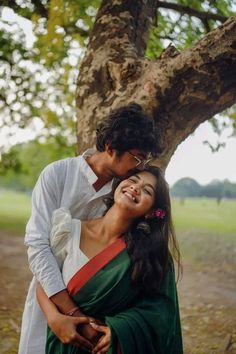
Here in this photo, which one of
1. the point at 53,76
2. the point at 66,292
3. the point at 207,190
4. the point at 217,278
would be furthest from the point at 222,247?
the point at 66,292

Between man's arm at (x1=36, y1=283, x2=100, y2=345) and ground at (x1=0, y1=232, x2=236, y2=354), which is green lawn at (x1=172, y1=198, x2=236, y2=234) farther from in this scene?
man's arm at (x1=36, y1=283, x2=100, y2=345)

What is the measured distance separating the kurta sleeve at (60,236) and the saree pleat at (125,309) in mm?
109

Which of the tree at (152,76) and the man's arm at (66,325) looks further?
the tree at (152,76)

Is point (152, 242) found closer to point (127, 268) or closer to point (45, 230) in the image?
point (127, 268)

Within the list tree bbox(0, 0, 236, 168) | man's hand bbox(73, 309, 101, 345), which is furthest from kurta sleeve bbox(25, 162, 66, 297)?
tree bbox(0, 0, 236, 168)

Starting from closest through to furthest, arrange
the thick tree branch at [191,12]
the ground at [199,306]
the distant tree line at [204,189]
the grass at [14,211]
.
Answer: the thick tree branch at [191,12] → the ground at [199,306] → the distant tree line at [204,189] → the grass at [14,211]

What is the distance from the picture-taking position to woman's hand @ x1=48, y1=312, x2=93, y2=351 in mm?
1091

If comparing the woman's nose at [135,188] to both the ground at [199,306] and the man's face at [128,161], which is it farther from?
the ground at [199,306]

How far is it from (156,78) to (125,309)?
81 centimetres

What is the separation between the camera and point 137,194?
45.2 inches

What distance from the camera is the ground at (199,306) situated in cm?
258

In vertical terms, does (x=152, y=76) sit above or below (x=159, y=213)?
above

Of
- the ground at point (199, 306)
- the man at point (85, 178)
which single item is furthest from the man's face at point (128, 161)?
the ground at point (199, 306)

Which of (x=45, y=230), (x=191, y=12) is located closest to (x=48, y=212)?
(x=45, y=230)
